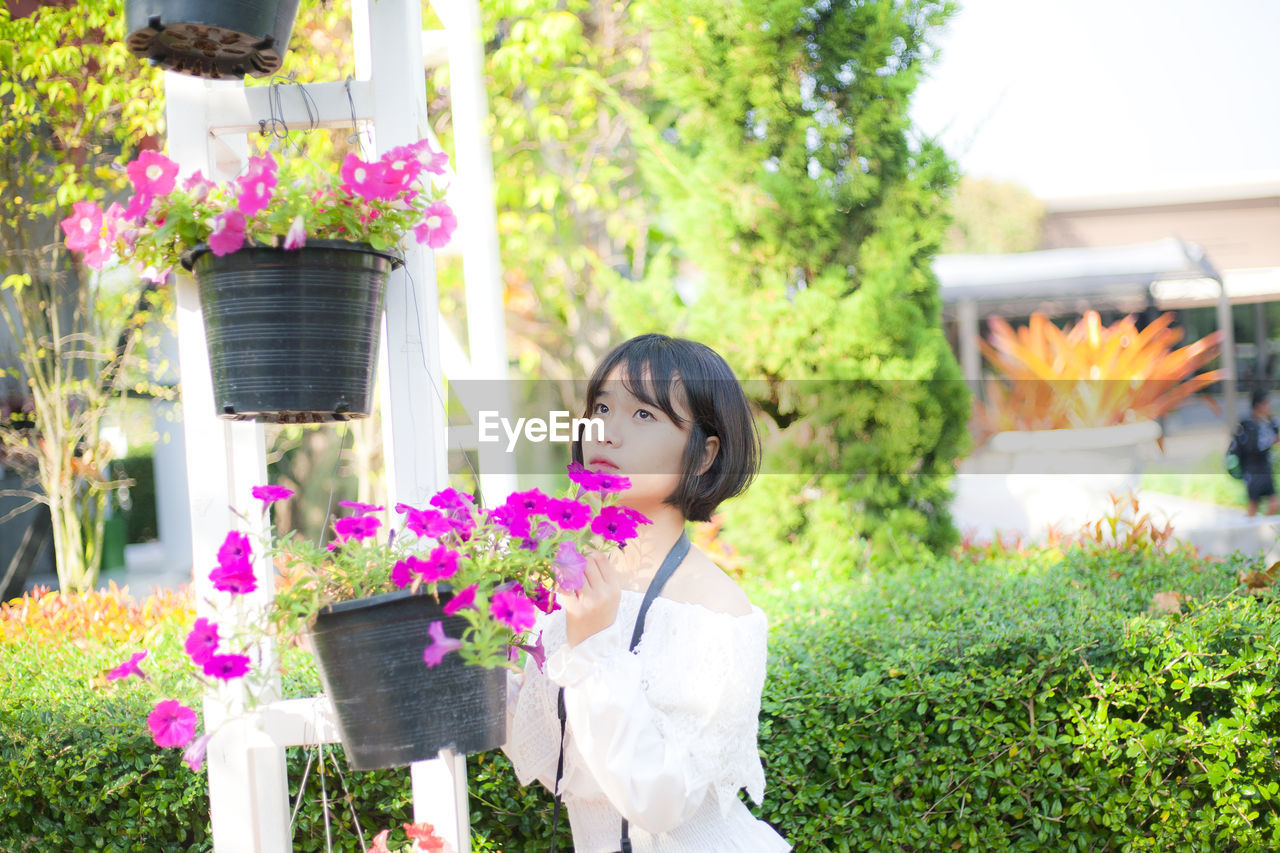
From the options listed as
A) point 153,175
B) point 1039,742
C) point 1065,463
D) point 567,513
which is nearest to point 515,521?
point 567,513

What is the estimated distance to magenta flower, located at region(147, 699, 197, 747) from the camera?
1.22 metres

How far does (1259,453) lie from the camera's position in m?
6.69

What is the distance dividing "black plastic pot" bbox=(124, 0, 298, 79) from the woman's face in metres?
0.70

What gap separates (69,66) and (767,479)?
3.55 m

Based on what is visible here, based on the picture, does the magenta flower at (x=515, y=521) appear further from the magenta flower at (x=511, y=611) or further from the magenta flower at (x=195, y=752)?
the magenta flower at (x=195, y=752)

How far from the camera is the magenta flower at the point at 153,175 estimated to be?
51.5 inches

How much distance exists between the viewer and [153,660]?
9.14 ft

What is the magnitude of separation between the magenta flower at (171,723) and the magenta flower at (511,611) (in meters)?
0.41

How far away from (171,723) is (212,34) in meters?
0.90

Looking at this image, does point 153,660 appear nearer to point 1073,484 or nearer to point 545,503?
point 545,503

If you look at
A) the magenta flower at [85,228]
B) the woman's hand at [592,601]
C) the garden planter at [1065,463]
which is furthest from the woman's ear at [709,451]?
the garden planter at [1065,463]

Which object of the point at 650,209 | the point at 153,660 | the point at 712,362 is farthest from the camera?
the point at 650,209

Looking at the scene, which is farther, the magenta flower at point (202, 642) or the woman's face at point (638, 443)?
the woman's face at point (638, 443)

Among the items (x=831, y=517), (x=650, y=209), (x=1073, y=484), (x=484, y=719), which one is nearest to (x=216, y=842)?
(x=484, y=719)
